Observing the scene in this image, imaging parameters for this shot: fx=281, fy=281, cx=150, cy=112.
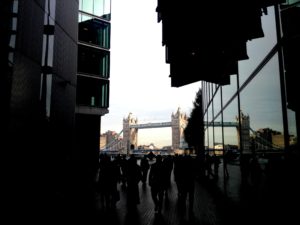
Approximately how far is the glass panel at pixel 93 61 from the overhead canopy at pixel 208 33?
19261 mm

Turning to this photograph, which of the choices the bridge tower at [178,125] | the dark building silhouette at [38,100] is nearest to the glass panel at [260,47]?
the dark building silhouette at [38,100]

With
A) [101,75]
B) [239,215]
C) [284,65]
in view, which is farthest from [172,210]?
[101,75]

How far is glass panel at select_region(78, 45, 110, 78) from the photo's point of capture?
3186cm

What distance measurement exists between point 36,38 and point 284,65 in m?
8.89

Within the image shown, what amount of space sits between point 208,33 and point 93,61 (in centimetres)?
2476

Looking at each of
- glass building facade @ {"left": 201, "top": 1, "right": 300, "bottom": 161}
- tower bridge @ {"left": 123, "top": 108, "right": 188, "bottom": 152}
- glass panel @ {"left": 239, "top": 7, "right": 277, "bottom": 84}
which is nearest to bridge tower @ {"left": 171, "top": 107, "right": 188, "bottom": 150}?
tower bridge @ {"left": 123, "top": 108, "right": 188, "bottom": 152}

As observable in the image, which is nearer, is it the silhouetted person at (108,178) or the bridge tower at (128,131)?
the silhouetted person at (108,178)

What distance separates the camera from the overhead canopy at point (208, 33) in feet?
27.9

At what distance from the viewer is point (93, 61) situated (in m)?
32.9

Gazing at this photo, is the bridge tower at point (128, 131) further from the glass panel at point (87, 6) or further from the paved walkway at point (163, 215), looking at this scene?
the paved walkway at point (163, 215)

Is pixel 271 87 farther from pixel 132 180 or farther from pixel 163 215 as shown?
pixel 132 180

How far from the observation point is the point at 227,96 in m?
15.8

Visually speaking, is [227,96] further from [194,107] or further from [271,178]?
[194,107]

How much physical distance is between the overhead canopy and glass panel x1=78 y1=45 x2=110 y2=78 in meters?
19.3
